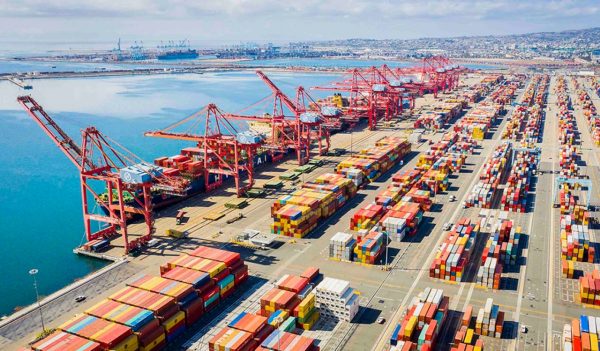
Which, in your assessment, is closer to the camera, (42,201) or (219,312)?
(219,312)

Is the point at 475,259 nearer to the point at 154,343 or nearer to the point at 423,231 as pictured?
the point at 423,231

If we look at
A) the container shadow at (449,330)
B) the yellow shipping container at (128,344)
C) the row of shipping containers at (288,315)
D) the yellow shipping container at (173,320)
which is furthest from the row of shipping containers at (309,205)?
the yellow shipping container at (128,344)

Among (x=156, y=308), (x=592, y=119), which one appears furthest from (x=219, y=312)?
(x=592, y=119)

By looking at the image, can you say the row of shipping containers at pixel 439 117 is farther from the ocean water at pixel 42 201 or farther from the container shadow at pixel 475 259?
the container shadow at pixel 475 259

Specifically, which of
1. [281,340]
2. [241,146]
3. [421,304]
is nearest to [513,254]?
[421,304]

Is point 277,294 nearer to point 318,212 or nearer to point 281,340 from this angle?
point 281,340

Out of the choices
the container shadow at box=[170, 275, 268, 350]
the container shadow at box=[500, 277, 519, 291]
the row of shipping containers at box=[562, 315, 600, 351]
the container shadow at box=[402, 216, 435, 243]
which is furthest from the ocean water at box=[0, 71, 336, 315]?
the row of shipping containers at box=[562, 315, 600, 351]
